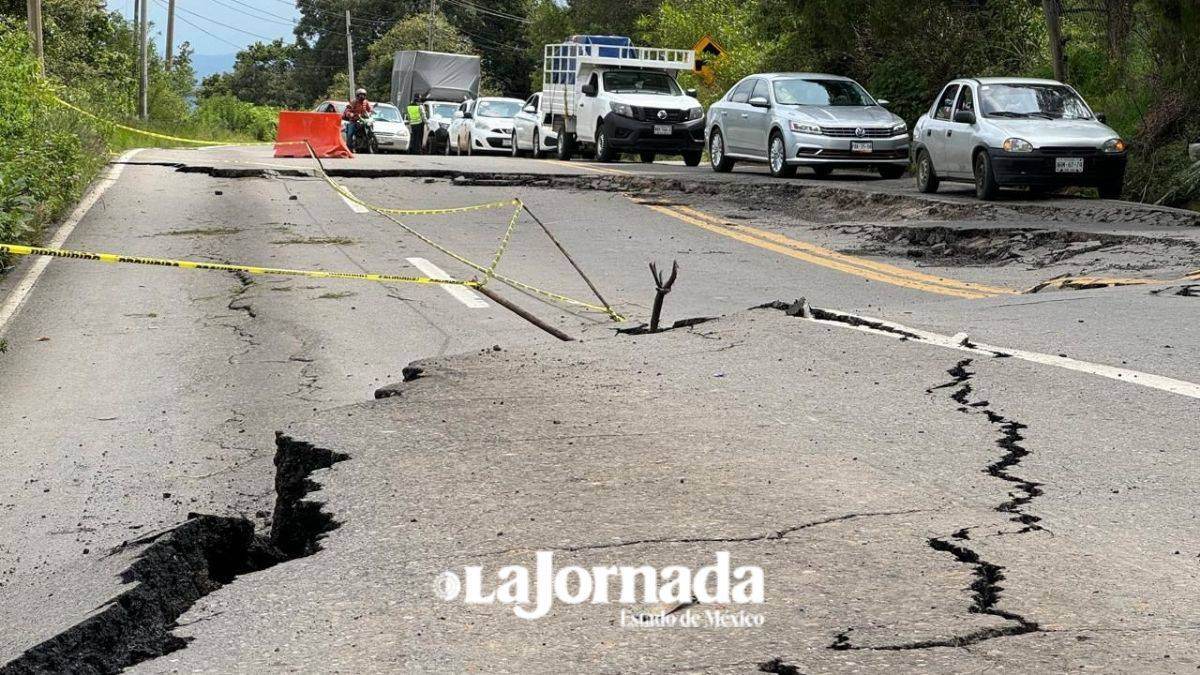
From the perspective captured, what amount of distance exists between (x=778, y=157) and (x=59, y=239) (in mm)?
11365

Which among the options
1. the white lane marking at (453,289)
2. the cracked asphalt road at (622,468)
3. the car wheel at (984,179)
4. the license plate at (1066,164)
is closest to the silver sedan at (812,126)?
the car wheel at (984,179)

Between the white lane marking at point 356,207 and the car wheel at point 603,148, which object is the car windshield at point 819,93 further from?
the white lane marking at point 356,207

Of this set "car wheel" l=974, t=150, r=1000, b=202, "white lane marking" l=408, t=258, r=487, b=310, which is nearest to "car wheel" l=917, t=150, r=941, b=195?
"car wheel" l=974, t=150, r=1000, b=202

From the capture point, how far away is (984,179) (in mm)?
18094

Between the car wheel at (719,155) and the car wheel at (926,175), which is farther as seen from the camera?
the car wheel at (719,155)

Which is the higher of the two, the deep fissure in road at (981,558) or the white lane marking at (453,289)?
the deep fissure in road at (981,558)

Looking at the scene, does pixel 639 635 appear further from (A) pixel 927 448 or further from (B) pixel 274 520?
(A) pixel 927 448

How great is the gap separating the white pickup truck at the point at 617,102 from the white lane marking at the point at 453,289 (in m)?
15.7

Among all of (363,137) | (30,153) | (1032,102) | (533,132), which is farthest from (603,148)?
(30,153)

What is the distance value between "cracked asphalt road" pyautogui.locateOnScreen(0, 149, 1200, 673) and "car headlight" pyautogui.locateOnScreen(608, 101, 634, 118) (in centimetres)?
1738

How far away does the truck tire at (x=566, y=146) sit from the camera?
105 ft

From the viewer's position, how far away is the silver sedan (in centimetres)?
2194

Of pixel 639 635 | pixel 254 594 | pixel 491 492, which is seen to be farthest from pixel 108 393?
pixel 639 635

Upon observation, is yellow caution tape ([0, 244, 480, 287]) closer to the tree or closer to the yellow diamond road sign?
the yellow diamond road sign
